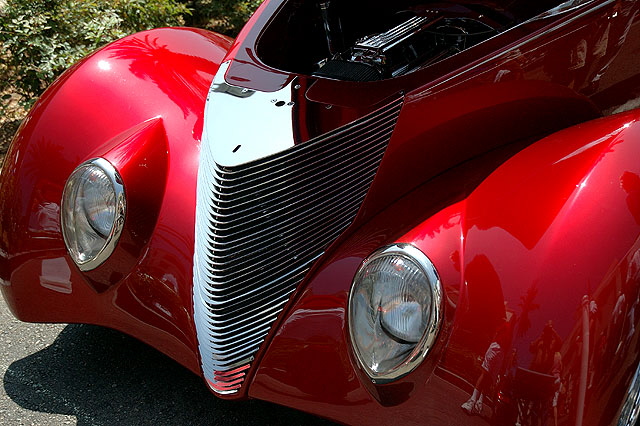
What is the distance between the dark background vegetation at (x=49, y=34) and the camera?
4.60 metres

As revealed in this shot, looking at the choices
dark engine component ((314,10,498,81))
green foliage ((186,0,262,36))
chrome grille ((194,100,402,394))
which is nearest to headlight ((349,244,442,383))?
chrome grille ((194,100,402,394))

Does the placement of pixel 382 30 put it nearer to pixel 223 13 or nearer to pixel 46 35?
pixel 46 35

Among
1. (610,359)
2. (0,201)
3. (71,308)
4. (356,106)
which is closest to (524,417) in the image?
(610,359)

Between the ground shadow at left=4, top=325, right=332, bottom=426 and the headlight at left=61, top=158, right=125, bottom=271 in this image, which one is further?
the ground shadow at left=4, top=325, right=332, bottom=426

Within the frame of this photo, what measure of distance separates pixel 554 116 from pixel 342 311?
84 cm

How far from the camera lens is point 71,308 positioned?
2.51 meters

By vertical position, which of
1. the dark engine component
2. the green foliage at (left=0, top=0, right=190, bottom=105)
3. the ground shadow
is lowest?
the ground shadow

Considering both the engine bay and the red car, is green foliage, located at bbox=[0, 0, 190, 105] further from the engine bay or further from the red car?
the engine bay

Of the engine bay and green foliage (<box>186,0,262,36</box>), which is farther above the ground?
the engine bay

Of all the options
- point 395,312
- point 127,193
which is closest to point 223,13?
point 127,193

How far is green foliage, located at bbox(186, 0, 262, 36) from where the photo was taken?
6285 mm

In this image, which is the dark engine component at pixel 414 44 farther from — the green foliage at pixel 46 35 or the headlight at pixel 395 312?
the green foliage at pixel 46 35

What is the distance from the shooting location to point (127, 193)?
2.42 metres

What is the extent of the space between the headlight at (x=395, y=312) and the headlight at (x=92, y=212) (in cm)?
85
